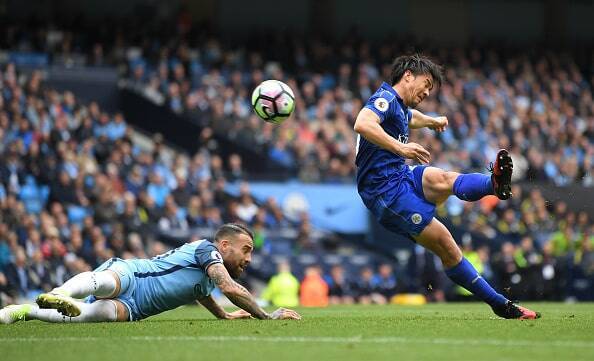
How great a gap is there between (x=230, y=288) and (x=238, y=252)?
1.58 ft

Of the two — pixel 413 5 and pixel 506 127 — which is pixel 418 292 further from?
pixel 413 5

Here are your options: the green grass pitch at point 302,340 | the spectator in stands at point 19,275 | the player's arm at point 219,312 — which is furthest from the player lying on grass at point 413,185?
the spectator in stands at point 19,275

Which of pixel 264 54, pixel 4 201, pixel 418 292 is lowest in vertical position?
pixel 418 292

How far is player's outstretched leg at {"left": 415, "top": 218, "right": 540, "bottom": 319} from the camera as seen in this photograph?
914 centimetres

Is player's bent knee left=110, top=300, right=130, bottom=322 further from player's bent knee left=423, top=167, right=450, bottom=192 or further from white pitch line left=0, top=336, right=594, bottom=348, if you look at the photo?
player's bent knee left=423, top=167, right=450, bottom=192

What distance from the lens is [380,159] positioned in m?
9.41

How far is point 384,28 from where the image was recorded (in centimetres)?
3659

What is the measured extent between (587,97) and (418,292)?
42.5 feet

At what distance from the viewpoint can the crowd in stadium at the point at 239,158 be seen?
63.0 ft

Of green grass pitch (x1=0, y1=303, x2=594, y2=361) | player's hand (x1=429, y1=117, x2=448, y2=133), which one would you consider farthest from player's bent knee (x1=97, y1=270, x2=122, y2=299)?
player's hand (x1=429, y1=117, x2=448, y2=133)

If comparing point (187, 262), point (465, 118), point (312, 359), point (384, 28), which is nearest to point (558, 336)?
point (312, 359)

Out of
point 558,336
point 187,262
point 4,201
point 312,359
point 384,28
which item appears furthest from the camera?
point 384,28

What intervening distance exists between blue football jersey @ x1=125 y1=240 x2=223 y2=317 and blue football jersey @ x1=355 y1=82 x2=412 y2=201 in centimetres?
146

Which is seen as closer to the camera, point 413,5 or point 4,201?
point 4,201
